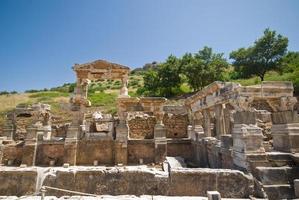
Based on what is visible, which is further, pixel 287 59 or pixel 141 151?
pixel 287 59

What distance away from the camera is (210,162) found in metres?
9.31

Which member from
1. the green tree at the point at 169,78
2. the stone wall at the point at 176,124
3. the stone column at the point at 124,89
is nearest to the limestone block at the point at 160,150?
the stone column at the point at 124,89

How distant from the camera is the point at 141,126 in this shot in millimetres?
16938

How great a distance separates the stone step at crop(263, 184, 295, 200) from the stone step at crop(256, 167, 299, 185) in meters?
0.16

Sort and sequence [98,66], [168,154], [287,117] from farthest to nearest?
[98,66] < [168,154] < [287,117]

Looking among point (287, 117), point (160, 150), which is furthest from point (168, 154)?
point (287, 117)

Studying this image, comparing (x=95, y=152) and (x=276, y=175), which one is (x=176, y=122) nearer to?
(x=95, y=152)

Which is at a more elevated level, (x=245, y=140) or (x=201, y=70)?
(x=201, y=70)

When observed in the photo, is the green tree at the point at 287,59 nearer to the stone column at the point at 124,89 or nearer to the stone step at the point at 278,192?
the stone column at the point at 124,89

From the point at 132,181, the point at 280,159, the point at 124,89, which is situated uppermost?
the point at 124,89

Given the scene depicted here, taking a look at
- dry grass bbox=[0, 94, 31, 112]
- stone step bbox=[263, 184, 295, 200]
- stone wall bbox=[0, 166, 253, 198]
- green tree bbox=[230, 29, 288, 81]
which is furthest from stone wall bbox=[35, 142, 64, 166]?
green tree bbox=[230, 29, 288, 81]

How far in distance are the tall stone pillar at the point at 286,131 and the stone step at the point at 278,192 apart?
221cm

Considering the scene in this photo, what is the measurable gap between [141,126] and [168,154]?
492cm

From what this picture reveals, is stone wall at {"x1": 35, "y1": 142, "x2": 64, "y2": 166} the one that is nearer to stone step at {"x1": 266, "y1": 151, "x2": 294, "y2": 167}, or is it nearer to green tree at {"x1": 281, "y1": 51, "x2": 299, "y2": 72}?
stone step at {"x1": 266, "y1": 151, "x2": 294, "y2": 167}
